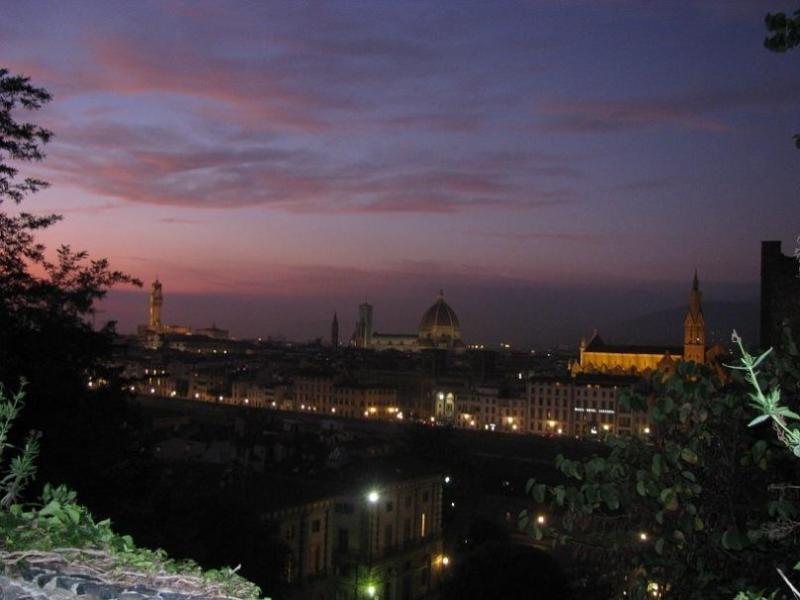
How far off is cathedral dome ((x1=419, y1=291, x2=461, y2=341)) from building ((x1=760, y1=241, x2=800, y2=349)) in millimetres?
146665

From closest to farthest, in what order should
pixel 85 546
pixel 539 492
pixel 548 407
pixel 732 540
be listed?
1. pixel 85 546
2. pixel 732 540
3. pixel 539 492
4. pixel 548 407

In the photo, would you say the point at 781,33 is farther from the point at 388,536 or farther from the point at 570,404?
the point at 570,404

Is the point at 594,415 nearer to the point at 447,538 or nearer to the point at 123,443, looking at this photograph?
the point at 447,538

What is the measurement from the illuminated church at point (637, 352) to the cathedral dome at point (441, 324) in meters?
61.4

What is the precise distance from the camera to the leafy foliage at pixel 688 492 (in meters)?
4.00

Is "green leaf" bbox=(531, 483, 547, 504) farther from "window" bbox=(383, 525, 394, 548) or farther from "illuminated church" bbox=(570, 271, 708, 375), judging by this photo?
"illuminated church" bbox=(570, 271, 708, 375)

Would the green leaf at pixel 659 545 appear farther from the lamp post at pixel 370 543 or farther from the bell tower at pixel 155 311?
the bell tower at pixel 155 311

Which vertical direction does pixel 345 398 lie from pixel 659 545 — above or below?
below

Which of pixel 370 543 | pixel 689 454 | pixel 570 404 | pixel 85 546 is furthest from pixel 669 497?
pixel 570 404

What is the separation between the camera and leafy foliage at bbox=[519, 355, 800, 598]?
4004 millimetres

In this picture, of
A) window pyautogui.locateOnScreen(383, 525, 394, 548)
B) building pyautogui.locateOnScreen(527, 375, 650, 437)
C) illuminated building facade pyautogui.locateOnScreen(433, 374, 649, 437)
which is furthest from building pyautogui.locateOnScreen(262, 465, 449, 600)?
building pyautogui.locateOnScreen(527, 375, 650, 437)

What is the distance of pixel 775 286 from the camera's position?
361 inches

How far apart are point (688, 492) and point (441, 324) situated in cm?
15446

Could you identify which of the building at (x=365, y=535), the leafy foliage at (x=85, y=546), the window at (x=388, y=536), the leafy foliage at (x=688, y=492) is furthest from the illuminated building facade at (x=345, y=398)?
the leafy foliage at (x=85, y=546)
